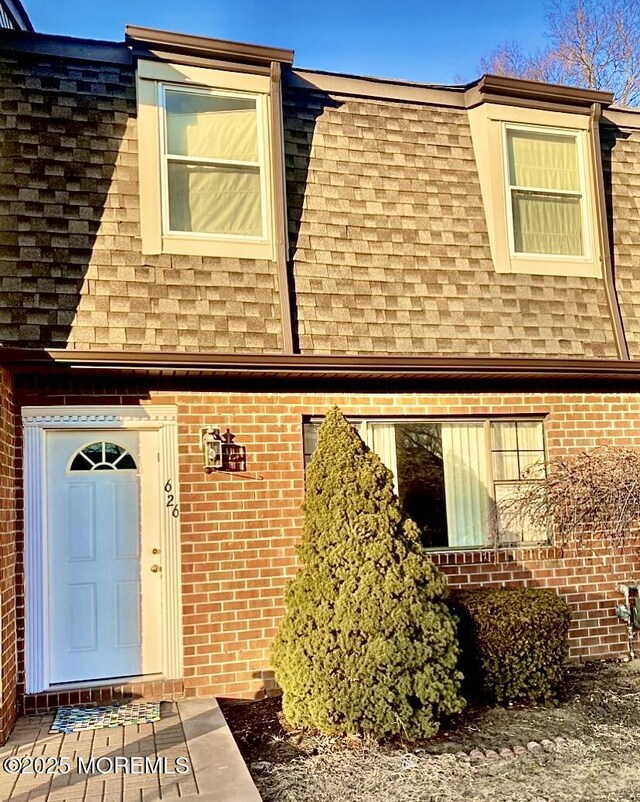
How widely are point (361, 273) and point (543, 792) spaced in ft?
14.3

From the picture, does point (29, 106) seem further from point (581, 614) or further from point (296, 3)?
point (296, 3)

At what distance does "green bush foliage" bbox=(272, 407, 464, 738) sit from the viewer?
5.11 metres

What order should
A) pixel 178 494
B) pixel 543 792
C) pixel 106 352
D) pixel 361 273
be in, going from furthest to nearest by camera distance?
pixel 361 273 < pixel 178 494 < pixel 106 352 < pixel 543 792

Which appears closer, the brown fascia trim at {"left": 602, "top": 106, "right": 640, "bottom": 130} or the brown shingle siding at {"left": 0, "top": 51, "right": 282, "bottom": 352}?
the brown shingle siding at {"left": 0, "top": 51, "right": 282, "bottom": 352}

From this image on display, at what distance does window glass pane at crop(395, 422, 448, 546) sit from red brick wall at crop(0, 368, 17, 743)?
3.31 m

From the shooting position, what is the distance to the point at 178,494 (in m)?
6.29

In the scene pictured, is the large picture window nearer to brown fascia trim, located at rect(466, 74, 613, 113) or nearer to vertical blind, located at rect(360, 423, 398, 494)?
vertical blind, located at rect(360, 423, 398, 494)

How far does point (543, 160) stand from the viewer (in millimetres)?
7836

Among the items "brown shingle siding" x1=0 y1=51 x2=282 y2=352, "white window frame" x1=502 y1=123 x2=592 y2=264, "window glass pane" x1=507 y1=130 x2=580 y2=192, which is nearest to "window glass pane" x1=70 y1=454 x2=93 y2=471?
"brown shingle siding" x1=0 y1=51 x2=282 y2=352

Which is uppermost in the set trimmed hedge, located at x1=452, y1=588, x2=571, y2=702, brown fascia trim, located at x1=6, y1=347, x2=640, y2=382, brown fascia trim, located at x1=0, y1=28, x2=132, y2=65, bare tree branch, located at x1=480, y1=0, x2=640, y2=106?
bare tree branch, located at x1=480, y1=0, x2=640, y2=106

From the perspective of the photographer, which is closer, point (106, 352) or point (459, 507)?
point (106, 352)

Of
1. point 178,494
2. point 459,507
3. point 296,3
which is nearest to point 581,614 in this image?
point 459,507

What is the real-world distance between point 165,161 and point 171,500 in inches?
116

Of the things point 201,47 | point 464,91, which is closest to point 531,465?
point 464,91
